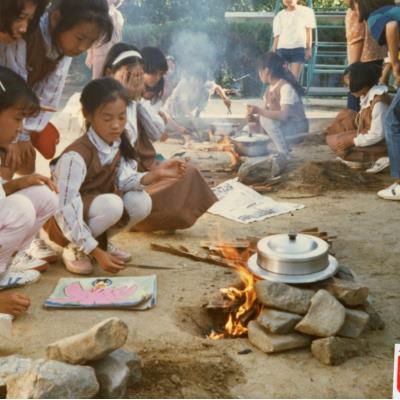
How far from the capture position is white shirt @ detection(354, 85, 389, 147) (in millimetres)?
6246

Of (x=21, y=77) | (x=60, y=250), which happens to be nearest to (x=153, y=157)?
(x=60, y=250)

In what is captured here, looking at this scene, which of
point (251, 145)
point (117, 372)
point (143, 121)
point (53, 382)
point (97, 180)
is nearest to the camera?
point (53, 382)

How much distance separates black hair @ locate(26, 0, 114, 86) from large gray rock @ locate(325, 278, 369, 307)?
1939 mm

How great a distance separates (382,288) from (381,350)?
75cm

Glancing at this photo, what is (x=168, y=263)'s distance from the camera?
13.5 ft

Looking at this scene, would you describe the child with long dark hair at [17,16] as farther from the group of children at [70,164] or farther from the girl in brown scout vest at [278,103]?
the girl in brown scout vest at [278,103]

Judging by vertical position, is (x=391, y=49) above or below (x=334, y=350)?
above

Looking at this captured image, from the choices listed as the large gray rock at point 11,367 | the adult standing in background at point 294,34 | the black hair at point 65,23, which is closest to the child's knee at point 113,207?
the black hair at point 65,23

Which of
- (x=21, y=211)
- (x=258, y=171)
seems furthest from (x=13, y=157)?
(x=258, y=171)

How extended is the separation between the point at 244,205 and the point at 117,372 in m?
3.07

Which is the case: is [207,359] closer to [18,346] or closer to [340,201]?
[18,346]

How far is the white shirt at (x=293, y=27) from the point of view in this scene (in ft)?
31.1

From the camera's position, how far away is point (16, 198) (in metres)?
3.36

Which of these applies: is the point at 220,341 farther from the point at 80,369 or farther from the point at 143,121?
the point at 143,121
